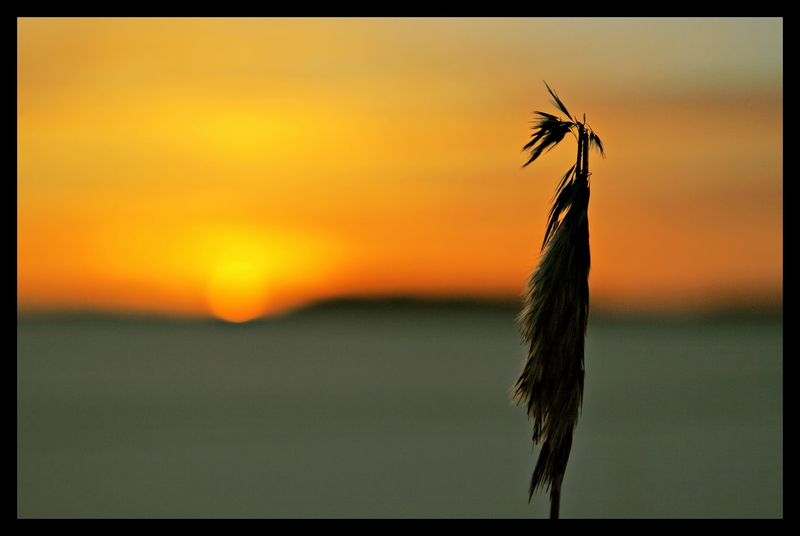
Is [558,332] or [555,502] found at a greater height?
[558,332]

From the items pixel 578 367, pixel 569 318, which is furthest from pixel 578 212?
pixel 578 367

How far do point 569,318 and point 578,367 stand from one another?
1.42ft

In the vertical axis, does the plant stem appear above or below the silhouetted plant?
below

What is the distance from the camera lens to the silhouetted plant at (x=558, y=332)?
5387mm

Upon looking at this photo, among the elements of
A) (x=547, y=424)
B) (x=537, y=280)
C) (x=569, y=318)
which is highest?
(x=537, y=280)

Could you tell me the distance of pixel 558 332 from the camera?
212 inches

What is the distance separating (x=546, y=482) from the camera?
18.0ft

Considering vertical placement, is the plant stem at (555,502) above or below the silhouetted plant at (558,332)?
below

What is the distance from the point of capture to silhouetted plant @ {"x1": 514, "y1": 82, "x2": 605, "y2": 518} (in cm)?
539
